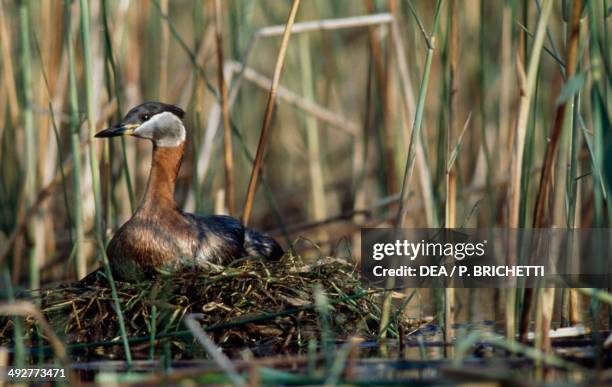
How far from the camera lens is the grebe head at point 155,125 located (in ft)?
17.7

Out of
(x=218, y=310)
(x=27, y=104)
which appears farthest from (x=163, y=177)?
(x=218, y=310)

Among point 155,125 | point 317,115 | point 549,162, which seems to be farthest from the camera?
point 317,115

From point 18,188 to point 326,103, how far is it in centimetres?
294

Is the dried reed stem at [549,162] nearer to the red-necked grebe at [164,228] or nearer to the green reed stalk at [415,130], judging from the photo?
the green reed stalk at [415,130]

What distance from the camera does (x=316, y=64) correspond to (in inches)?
352

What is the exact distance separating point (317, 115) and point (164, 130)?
6.54ft

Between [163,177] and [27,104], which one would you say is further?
[163,177]

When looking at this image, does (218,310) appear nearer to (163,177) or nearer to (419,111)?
(163,177)

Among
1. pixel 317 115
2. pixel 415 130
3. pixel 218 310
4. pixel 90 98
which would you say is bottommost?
pixel 218 310

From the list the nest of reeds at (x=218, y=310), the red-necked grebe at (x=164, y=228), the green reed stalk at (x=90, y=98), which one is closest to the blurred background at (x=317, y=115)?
the green reed stalk at (x=90, y=98)

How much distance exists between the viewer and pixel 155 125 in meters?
5.64

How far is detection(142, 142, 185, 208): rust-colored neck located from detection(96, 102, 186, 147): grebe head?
5cm

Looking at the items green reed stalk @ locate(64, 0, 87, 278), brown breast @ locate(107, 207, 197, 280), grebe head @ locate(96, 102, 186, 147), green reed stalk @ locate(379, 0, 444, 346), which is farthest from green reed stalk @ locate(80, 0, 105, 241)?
A: green reed stalk @ locate(379, 0, 444, 346)

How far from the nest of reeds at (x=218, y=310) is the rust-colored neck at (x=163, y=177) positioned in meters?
0.62
